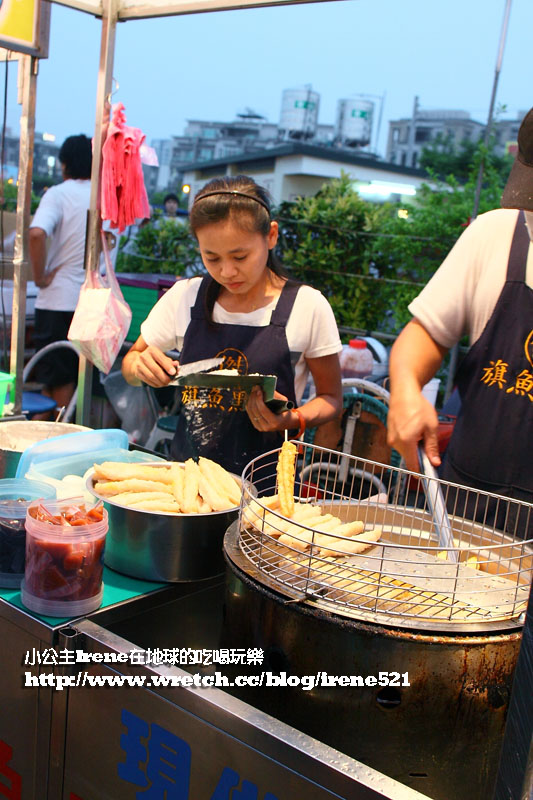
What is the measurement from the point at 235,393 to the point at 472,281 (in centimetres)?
85

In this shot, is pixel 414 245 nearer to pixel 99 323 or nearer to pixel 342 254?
pixel 342 254

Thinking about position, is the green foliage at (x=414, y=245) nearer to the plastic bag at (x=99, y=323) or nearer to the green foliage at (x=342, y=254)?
the green foliage at (x=342, y=254)

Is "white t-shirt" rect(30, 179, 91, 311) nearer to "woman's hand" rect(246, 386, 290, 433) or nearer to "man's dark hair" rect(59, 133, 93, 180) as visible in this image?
"man's dark hair" rect(59, 133, 93, 180)

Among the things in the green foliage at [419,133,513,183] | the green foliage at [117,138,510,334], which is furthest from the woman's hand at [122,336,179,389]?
the green foliage at [419,133,513,183]

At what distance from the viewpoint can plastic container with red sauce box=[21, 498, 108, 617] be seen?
1.52 metres

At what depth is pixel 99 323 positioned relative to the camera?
115 inches

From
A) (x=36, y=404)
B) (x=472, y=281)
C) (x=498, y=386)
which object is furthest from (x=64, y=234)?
(x=498, y=386)

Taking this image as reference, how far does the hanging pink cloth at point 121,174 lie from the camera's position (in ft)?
9.42

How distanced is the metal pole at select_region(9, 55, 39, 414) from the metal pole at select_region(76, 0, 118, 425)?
0.81ft

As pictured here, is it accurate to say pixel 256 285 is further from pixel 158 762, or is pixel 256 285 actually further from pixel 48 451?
pixel 158 762

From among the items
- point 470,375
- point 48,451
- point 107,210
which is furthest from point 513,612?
point 107,210

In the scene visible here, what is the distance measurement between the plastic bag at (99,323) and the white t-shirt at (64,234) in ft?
6.74

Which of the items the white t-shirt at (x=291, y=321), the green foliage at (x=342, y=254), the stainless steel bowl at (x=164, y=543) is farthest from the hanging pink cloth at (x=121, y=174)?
the green foliage at (x=342, y=254)

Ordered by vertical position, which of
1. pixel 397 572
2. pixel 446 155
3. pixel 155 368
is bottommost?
pixel 397 572
